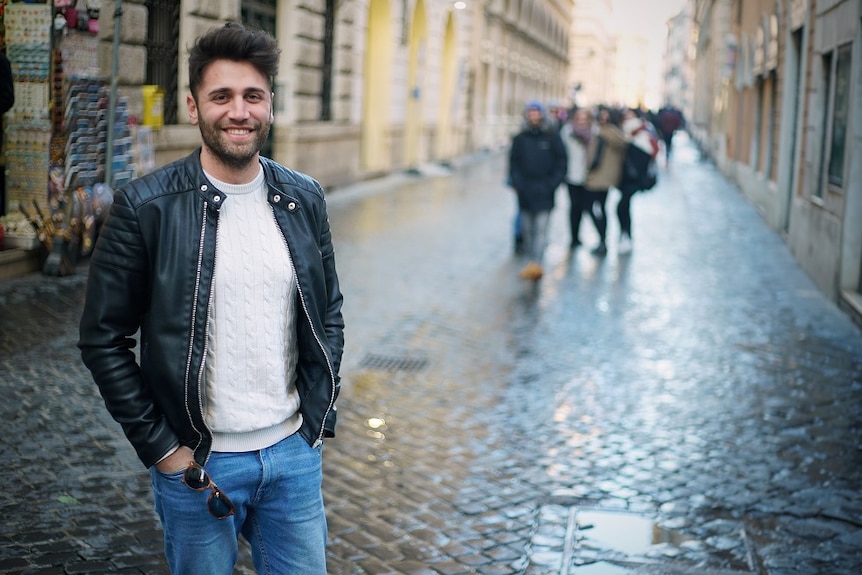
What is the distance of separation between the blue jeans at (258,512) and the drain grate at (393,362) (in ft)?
16.1

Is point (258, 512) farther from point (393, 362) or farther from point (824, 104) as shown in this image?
point (824, 104)

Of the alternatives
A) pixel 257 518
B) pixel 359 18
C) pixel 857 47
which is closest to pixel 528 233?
pixel 857 47

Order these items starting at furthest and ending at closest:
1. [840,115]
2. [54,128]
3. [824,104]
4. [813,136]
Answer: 1. [813,136]
2. [824,104]
3. [840,115]
4. [54,128]

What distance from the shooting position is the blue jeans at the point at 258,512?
8.70 ft

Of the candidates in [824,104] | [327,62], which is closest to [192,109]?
[824,104]

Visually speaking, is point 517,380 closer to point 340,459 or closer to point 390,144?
point 340,459

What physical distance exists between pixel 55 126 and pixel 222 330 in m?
8.39

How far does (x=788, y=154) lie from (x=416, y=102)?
1361cm

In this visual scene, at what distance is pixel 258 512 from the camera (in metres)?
2.78

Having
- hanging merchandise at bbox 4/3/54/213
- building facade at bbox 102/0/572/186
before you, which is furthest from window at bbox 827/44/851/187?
hanging merchandise at bbox 4/3/54/213

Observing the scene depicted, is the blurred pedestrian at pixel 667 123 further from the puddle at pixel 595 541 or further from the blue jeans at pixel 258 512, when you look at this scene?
the blue jeans at pixel 258 512

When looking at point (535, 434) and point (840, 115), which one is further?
point (840, 115)

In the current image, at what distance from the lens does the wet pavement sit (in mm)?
4578

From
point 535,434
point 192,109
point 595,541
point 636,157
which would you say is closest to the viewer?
point 192,109
